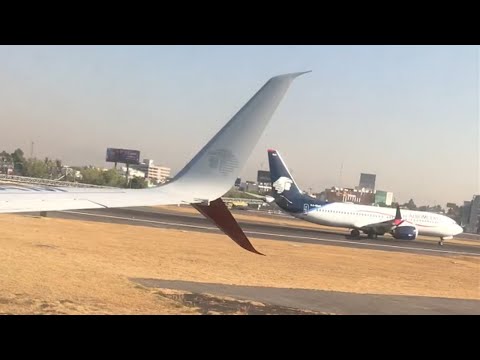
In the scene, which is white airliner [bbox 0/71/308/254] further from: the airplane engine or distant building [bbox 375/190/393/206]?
distant building [bbox 375/190/393/206]

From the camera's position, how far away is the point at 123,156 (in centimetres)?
8425

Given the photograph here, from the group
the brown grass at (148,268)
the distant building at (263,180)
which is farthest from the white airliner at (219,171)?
the distant building at (263,180)

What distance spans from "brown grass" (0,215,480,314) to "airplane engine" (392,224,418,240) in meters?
10.1

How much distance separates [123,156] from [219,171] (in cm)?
8303

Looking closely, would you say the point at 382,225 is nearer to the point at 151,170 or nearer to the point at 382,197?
the point at 382,197

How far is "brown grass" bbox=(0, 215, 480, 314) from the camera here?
6977 mm

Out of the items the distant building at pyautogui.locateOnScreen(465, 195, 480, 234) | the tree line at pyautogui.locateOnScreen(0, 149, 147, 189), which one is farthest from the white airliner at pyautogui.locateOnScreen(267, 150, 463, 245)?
the distant building at pyautogui.locateOnScreen(465, 195, 480, 234)

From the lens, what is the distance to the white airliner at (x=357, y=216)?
3002 centimetres

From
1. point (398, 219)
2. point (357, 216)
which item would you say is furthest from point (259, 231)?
point (398, 219)

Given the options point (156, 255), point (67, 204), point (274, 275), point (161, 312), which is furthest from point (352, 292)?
point (67, 204)

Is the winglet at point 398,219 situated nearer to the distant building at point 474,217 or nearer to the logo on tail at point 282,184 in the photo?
the logo on tail at point 282,184

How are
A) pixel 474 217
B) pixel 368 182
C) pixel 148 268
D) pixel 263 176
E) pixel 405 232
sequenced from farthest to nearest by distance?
1. pixel 368 182
2. pixel 263 176
3. pixel 474 217
4. pixel 405 232
5. pixel 148 268

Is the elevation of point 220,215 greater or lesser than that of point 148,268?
greater

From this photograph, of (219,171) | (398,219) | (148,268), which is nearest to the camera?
(219,171)
